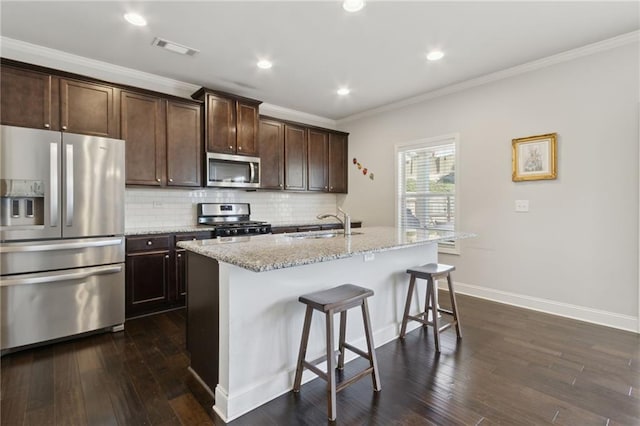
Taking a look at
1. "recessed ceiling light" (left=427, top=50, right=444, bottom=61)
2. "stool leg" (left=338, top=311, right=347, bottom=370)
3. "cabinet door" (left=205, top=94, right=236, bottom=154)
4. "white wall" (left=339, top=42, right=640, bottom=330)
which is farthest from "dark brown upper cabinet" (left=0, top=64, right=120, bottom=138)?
"white wall" (left=339, top=42, right=640, bottom=330)

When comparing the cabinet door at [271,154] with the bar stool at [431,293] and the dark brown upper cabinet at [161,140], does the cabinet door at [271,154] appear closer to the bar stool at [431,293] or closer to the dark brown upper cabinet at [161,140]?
the dark brown upper cabinet at [161,140]

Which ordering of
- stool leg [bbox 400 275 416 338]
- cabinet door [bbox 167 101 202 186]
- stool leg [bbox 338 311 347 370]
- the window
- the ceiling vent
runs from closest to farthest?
stool leg [bbox 338 311 347 370], stool leg [bbox 400 275 416 338], the ceiling vent, cabinet door [bbox 167 101 202 186], the window

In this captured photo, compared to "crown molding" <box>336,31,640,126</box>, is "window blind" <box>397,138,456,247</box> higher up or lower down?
Answer: lower down

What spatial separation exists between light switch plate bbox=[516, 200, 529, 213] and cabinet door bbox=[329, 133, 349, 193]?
276 centimetres

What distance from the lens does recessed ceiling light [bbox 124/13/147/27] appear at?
2543 mm

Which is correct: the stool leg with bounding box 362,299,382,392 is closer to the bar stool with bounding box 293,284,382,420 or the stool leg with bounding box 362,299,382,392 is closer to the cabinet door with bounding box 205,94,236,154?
the bar stool with bounding box 293,284,382,420

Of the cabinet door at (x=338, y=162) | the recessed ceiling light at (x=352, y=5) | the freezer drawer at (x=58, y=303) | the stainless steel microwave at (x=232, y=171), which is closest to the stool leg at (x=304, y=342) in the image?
the freezer drawer at (x=58, y=303)

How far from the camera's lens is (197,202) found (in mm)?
4254

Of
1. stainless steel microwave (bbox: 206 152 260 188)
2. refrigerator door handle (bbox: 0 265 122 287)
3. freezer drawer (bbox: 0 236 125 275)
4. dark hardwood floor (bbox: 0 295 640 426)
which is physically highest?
stainless steel microwave (bbox: 206 152 260 188)

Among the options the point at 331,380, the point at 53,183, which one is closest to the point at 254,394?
the point at 331,380

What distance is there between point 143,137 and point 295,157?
2.16 meters

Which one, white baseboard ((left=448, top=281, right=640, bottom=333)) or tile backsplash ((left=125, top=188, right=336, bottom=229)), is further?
tile backsplash ((left=125, top=188, right=336, bottom=229))

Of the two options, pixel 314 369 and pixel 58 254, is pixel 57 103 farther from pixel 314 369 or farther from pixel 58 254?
pixel 314 369

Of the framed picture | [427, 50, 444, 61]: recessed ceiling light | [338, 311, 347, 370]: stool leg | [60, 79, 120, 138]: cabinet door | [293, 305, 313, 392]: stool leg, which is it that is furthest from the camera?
the framed picture
